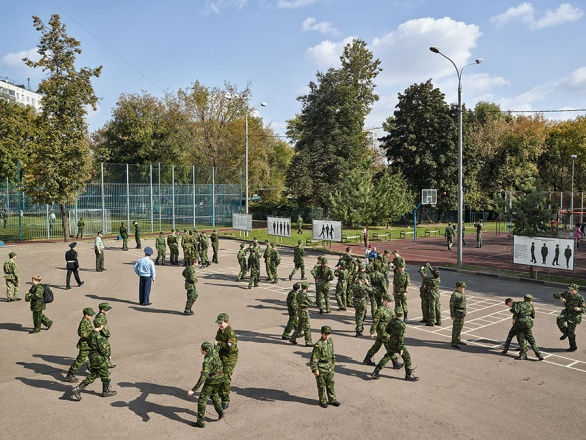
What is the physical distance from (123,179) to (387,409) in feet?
118

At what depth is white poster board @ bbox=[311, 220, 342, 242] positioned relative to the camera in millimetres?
29016

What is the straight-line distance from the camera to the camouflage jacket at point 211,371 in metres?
8.02

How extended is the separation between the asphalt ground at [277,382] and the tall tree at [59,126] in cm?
1718

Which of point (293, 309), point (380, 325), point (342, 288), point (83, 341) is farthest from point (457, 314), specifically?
point (83, 341)

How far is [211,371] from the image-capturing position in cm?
807

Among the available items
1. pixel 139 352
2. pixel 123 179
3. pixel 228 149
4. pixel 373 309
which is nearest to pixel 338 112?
pixel 228 149

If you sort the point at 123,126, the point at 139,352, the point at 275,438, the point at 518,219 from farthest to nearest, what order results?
the point at 123,126, the point at 518,219, the point at 139,352, the point at 275,438

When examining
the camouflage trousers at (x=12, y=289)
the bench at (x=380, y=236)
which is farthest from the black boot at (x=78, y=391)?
the bench at (x=380, y=236)

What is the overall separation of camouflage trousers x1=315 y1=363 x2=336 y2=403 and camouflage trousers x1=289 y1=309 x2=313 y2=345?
3200 mm

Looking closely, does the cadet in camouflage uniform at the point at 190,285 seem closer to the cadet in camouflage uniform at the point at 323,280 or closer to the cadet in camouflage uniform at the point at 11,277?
the cadet in camouflage uniform at the point at 323,280

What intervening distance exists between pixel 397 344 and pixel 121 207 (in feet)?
108

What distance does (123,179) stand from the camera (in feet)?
132

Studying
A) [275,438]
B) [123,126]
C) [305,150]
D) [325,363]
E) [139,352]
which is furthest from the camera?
[123,126]

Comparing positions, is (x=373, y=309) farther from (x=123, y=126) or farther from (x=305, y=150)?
(x=123, y=126)
